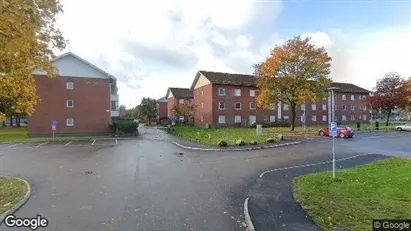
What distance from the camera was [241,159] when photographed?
17359 mm

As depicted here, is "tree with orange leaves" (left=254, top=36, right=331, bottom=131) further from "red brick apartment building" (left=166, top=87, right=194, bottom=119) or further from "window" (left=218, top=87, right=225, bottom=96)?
"red brick apartment building" (left=166, top=87, right=194, bottom=119)

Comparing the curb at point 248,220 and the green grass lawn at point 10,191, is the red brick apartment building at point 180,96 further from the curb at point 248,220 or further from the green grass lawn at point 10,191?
the curb at point 248,220

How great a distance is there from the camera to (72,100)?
36.7 metres

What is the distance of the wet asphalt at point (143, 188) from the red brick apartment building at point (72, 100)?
18997mm

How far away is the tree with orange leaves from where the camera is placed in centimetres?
3503

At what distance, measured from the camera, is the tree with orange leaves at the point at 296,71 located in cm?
3503

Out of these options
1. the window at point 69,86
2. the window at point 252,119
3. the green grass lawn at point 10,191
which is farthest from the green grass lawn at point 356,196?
the window at point 252,119

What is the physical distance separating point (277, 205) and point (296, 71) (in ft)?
97.9

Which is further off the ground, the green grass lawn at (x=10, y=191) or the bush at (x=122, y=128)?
the bush at (x=122, y=128)

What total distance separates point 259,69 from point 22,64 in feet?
103

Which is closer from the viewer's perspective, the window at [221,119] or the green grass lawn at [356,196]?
the green grass lawn at [356,196]

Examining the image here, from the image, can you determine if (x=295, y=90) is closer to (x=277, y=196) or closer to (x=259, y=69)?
Answer: (x=259, y=69)

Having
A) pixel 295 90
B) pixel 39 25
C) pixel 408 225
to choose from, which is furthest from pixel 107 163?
pixel 295 90

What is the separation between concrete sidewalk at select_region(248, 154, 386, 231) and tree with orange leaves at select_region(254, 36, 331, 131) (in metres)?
23.3
